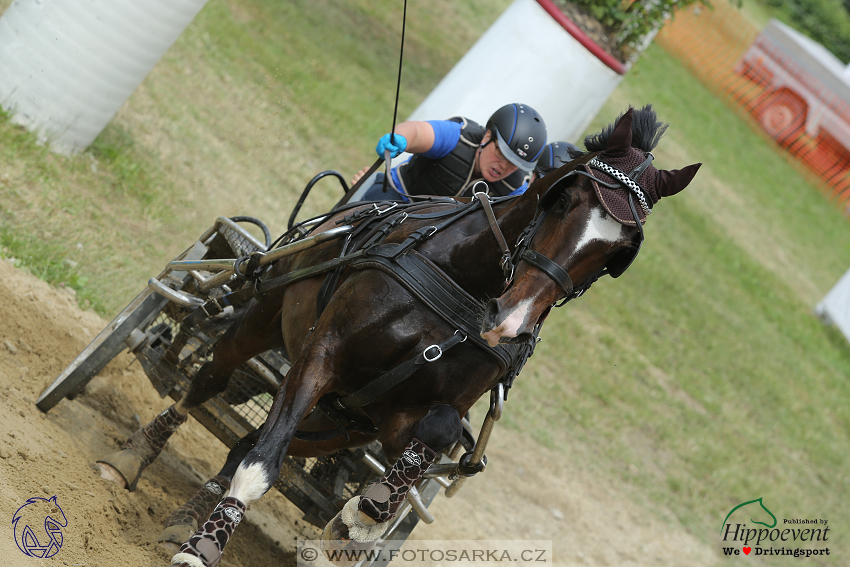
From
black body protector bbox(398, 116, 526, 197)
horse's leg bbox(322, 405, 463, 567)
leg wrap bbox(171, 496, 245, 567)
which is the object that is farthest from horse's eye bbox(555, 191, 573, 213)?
black body protector bbox(398, 116, 526, 197)

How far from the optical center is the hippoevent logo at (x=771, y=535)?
7535mm

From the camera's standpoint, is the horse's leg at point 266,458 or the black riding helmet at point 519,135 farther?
the black riding helmet at point 519,135

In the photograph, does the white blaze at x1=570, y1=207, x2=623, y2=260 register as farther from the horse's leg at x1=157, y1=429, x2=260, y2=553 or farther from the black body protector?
the black body protector

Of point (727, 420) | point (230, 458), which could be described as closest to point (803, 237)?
point (727, 420)

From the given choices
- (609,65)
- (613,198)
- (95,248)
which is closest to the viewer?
(613,198)

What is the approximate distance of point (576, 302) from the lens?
1073 centimetres

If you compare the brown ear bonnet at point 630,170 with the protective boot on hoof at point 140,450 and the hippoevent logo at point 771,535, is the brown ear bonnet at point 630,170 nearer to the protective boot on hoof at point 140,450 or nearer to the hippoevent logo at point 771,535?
the protective boot on hoof at point 140,450

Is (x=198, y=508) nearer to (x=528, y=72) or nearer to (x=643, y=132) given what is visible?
(x=643, y=132)

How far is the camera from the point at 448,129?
443cm

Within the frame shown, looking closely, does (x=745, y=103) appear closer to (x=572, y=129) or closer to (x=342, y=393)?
(x=572, y=129)

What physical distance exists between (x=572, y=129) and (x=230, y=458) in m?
5.77

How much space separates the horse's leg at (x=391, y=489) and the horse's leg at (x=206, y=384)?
44.8 inches

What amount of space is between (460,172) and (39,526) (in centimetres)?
279

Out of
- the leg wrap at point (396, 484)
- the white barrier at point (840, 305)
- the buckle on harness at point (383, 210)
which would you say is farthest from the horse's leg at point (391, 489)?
the white barrier at point (840, 305)
